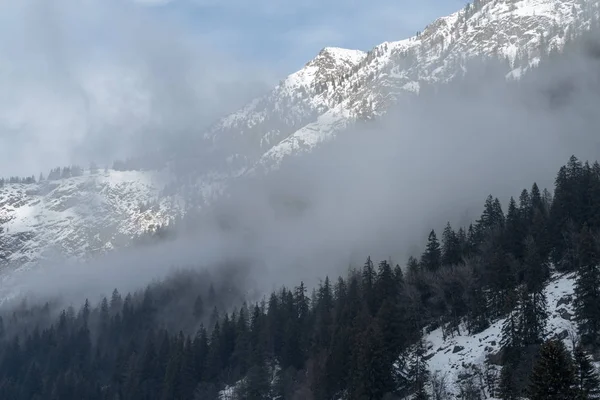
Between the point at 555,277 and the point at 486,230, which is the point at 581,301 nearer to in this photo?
the point at 555,277

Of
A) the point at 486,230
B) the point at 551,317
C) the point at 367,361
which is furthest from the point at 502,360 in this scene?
the point at 486,230

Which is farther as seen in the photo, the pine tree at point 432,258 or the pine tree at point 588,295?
the pine tree at point 432,258

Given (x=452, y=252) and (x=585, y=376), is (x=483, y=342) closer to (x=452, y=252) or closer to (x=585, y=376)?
(x=585, y=376)

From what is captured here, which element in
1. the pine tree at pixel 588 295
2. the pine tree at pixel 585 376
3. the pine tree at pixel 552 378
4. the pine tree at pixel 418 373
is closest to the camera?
the pine tree at pixel 552 378

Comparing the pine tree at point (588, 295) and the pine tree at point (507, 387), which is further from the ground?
the pine tree at point (588, 295)

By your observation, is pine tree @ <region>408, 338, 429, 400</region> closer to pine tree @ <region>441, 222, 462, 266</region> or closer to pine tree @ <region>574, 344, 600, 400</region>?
pine tree @ <region>574, 344, 600, 400</region>

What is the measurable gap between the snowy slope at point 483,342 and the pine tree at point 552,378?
2543cm

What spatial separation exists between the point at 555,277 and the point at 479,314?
12824mm

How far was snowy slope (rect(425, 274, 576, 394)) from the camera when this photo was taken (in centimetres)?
7125

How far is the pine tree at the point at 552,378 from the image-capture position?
43.7m

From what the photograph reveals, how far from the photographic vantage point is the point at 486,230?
365ft

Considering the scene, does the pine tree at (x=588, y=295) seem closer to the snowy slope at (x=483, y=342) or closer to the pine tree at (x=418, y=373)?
the snowy slope at (x=483, y=342)

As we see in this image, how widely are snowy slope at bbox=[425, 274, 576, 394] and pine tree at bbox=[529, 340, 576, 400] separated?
83.4ft

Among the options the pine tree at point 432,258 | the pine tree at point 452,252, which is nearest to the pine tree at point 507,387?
the pine tree at point 452,252
